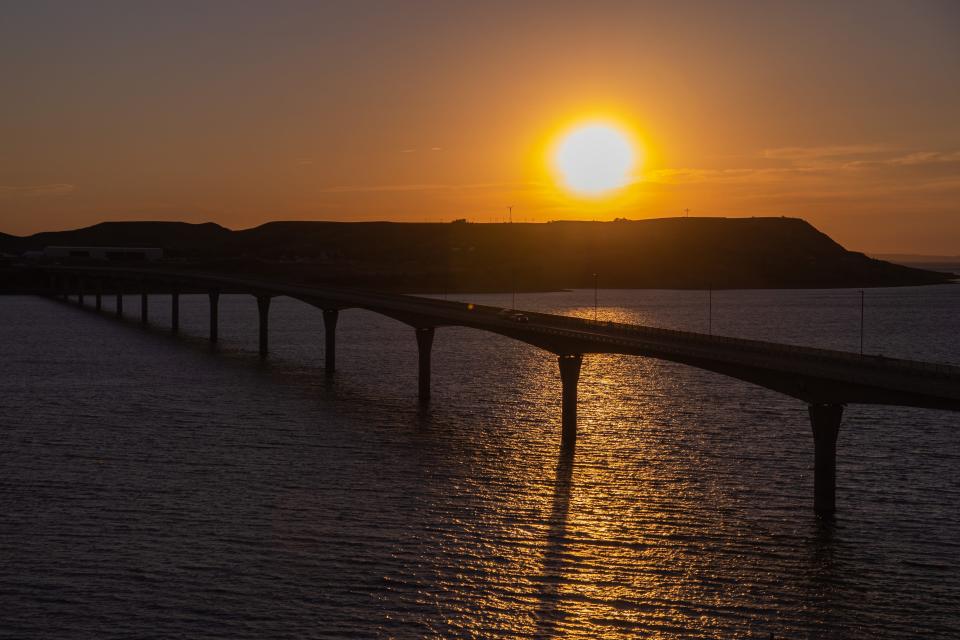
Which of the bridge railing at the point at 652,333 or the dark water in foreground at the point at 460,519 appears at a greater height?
the bridge railing at the point at 652,333

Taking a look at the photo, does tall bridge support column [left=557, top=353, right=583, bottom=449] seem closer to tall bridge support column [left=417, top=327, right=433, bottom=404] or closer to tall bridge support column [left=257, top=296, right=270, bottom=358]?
tall bridge support column [left=417, top=327, right=433, bottom=404]

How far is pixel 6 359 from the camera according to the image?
120938mm

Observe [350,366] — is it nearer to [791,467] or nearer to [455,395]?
[455,395]

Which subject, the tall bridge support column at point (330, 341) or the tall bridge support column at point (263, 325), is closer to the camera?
the tall bridge support column at point (330, 341)

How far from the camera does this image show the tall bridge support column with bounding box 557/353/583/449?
68.0 meters

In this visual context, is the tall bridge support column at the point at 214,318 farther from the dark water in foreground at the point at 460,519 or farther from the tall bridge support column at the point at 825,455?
the tall bridge support column at the point at 825,455

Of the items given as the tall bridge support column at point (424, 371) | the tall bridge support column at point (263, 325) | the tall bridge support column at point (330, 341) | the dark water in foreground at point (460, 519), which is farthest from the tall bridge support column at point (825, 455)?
the tall bridge support column at point (263, 325)

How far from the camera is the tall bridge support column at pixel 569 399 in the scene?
6800cm

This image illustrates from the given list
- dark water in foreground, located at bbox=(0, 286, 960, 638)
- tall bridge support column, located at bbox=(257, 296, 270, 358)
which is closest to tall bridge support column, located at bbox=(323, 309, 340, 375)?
tall bridge support column, located at bbox=(257, 296, 270, 358)

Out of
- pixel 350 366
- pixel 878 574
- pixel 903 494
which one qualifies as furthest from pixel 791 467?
pixel 350 366

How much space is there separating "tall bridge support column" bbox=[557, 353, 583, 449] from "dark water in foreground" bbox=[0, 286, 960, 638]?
1545 mm

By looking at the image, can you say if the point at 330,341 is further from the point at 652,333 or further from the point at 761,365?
the point at 761,365

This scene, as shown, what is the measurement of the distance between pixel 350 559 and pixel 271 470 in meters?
17.8

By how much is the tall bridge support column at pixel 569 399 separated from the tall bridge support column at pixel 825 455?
19.6 m
